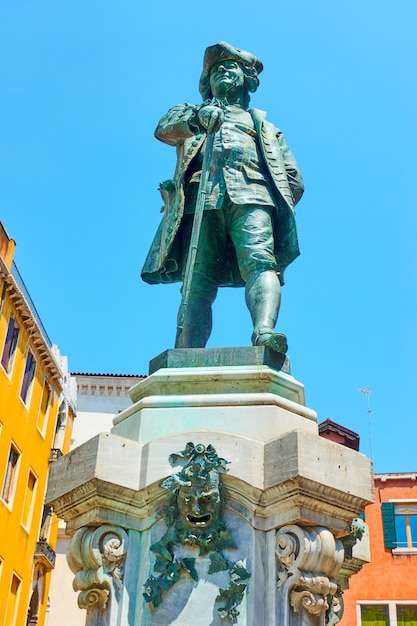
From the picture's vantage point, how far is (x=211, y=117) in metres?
6.84

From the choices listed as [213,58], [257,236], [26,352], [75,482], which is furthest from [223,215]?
[26,352]

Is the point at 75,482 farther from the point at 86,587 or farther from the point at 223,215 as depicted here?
the point at 223,215

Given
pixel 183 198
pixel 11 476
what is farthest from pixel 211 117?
pixel 11 476

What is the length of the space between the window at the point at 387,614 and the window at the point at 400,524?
2.07 metres

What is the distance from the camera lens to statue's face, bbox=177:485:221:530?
195 inches

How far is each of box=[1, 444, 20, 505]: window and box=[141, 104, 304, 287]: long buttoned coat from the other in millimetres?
22593

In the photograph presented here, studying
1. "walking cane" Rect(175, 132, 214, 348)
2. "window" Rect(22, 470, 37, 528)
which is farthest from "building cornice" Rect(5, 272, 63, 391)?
"walking cane" Rect(175, 132, 214, 348)

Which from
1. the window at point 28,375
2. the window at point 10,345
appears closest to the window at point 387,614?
the window at point 28,375

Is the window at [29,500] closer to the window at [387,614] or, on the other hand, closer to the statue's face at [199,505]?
the window at [387,614]

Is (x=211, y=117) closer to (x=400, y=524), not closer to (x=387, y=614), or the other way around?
(x=387, y=614)

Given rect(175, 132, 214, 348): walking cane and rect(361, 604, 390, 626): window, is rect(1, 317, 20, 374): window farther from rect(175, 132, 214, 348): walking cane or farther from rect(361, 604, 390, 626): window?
rect(175, 132, 214, 348): walking cane

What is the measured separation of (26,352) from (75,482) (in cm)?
2635

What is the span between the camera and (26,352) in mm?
30875

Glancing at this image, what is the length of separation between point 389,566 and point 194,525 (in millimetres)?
27494
